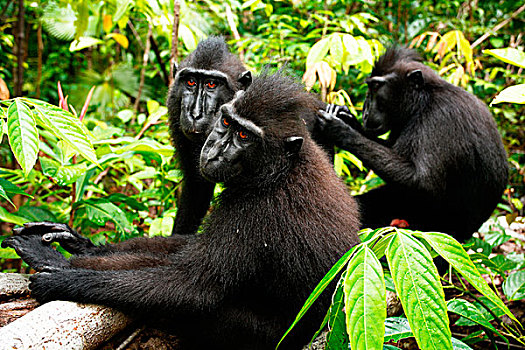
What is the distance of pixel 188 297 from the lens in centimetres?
293

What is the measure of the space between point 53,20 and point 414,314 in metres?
8.60

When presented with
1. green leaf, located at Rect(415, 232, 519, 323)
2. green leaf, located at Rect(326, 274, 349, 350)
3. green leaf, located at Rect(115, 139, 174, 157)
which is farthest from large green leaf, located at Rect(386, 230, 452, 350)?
green leaf, located at Rect(115, 139, 174, 157)

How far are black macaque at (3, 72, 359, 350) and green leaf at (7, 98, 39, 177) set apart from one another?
100 cm

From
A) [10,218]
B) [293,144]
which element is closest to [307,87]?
[293,144]

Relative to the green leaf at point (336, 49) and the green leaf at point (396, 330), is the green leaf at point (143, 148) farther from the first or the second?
the green leaf at point (396, 330)

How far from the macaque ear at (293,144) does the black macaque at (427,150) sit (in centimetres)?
211

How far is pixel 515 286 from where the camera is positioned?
13.3 ft

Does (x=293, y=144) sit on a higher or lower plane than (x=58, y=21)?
lower

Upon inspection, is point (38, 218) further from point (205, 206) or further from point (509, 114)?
point (509, 114)

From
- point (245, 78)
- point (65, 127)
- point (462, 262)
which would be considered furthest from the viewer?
point (245, 78)

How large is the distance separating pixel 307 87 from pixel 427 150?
1767mm

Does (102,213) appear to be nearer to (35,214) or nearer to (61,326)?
(35,214)

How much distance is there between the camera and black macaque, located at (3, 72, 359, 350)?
2.95 metres

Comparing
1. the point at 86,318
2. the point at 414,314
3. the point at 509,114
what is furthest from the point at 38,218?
the point at 509,114
